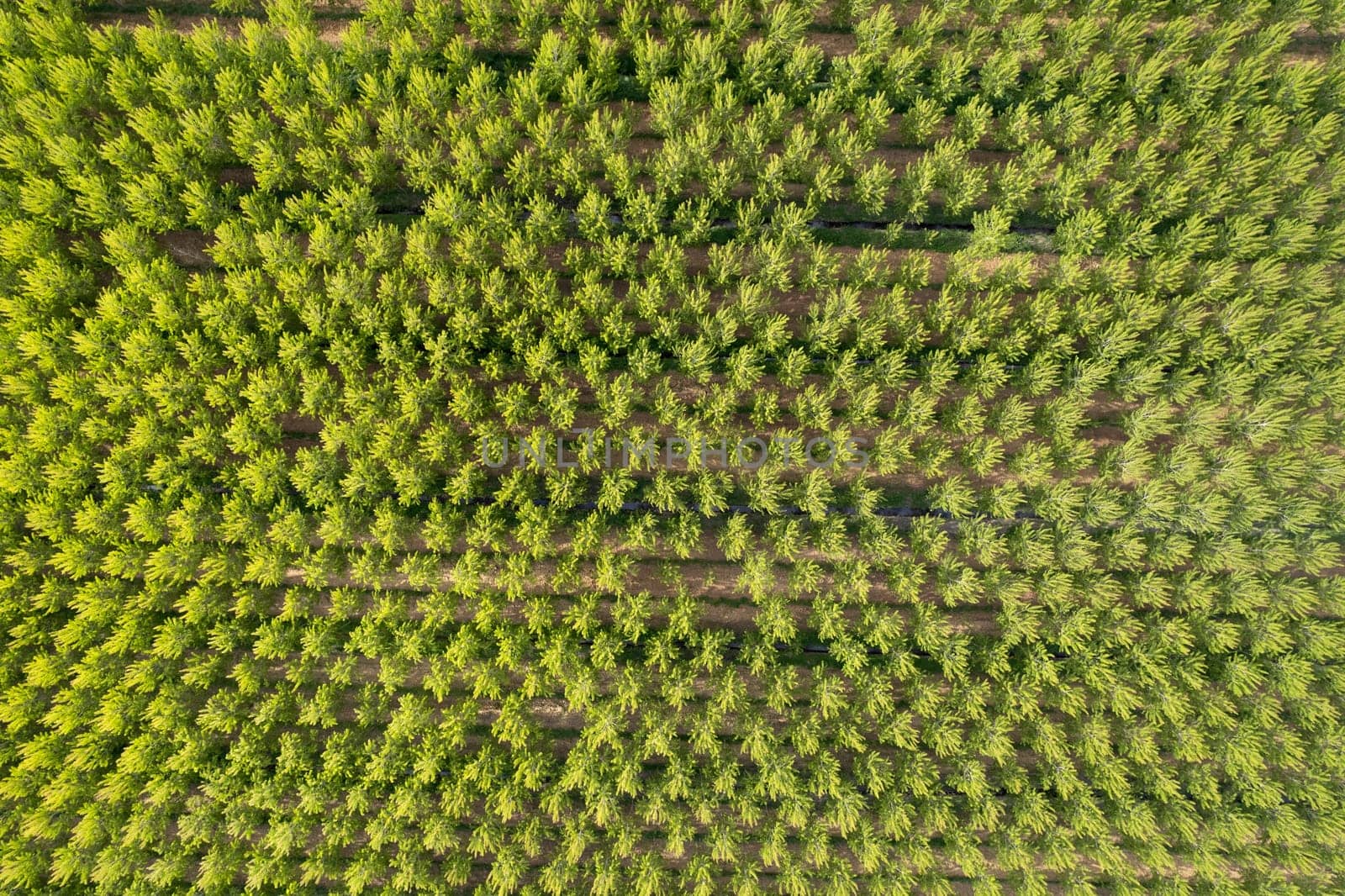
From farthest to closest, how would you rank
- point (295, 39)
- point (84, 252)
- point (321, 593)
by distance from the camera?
1. point (321, 593)
2. point (84, 252)
3. point (295, 39)

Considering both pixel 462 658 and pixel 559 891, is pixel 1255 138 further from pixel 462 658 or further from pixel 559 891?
pixel 559 891

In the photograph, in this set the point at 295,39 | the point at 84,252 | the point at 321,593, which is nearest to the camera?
the point at 295,39

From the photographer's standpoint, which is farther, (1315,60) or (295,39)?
(1315,60)

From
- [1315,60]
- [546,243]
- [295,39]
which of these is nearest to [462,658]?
[546,243]

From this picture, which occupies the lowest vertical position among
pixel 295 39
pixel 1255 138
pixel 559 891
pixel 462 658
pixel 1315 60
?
pixel 559 891

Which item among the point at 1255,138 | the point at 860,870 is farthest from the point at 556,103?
the point at 860,870

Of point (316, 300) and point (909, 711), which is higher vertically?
point (316, 300)
